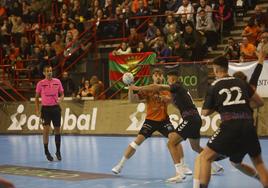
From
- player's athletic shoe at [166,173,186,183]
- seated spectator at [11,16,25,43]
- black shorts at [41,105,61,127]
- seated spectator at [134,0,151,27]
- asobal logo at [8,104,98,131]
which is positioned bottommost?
asobal logo at [8,104,98,131]

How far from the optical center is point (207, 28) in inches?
826

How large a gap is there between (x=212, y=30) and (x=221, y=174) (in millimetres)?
10948

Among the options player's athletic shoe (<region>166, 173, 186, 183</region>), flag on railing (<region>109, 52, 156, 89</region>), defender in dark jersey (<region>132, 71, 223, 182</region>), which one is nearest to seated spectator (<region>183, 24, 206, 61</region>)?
flag on railing (<region>109, 52, 156, 89</region>)

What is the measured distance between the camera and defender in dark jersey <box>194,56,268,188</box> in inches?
294

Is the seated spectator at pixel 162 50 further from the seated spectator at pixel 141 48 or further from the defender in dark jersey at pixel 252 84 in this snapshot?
the defender in dark jersey at pixel 252 84

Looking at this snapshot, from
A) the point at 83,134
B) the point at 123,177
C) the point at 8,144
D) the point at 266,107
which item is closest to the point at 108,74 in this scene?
the point at 83,134

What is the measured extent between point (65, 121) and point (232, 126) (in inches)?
542

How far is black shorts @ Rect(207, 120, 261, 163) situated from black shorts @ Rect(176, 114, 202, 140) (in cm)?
248

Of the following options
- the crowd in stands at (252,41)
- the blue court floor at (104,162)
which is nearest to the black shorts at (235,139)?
the blue court floor at (104,162)

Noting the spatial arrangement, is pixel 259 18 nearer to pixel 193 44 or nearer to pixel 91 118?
pixel 193 44

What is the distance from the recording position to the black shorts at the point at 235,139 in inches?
Answer: 294

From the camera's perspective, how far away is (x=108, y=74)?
23547mm

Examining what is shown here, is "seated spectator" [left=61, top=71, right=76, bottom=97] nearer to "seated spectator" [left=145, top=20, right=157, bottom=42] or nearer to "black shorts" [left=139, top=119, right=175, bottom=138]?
"seated spectator" [left=145, top=20, right=157, bottom=42]

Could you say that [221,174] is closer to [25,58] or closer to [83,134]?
[83,134]
